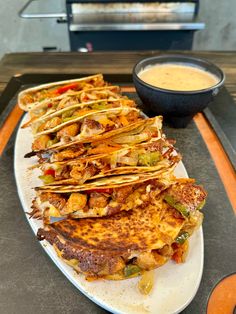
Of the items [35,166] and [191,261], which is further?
[35,166]

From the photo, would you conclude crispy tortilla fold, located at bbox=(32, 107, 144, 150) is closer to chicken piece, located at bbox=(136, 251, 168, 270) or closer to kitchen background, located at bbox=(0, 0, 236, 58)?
chicken piece, located at bbox=(136, 251, 168, 270)

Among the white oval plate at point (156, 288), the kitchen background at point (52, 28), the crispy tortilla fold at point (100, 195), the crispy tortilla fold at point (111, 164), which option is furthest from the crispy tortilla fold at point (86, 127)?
the kitchen background at point (52, 28)

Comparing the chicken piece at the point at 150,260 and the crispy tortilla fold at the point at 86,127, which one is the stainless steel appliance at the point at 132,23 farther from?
the chicken piece at the point at 150,260

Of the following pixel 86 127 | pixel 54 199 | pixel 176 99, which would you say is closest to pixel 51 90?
pixel 86 127

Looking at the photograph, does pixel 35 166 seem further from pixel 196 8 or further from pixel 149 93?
pixel 196 8

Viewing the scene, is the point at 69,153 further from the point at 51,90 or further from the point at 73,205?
the point at 51,90

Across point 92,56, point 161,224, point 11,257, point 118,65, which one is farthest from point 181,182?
point 92,56
